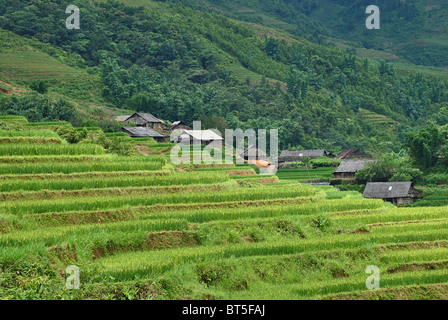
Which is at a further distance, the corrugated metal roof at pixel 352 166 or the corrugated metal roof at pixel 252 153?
the corrugated metal roof at pixel 252 153

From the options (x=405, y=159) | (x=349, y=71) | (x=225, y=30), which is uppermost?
(x=225, y=30)

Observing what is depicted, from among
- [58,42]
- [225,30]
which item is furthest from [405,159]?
[225,30]

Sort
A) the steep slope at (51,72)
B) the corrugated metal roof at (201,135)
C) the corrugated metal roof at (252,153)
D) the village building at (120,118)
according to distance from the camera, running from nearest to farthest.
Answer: the corrugated metal roof at (201,135), the corrugated metal roof at (252,153), the village building at (120,118), the steep slope at (51,72)

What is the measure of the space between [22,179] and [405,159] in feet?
157

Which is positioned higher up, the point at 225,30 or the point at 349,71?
the point at 225,30

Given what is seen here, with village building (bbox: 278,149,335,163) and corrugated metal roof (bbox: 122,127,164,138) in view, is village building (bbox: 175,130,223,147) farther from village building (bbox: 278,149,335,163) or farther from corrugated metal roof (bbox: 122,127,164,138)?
village building (bbox: 278,149,335,163)

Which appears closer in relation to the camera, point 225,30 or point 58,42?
point 58,42

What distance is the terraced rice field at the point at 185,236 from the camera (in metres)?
14.0

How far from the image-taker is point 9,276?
41.8 ft

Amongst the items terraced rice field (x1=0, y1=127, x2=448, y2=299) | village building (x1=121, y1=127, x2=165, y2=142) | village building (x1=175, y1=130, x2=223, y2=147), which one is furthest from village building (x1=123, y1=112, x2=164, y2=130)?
terraced rice field (x1=0, y1=127, x2=448, y2=299)

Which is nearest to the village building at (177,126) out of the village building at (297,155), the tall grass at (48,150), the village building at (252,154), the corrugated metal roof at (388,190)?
the village building at (252,154)

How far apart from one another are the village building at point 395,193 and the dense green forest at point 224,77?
28875 mm

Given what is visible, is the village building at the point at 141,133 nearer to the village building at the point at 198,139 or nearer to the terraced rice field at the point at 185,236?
the village building at the point at 198,139
